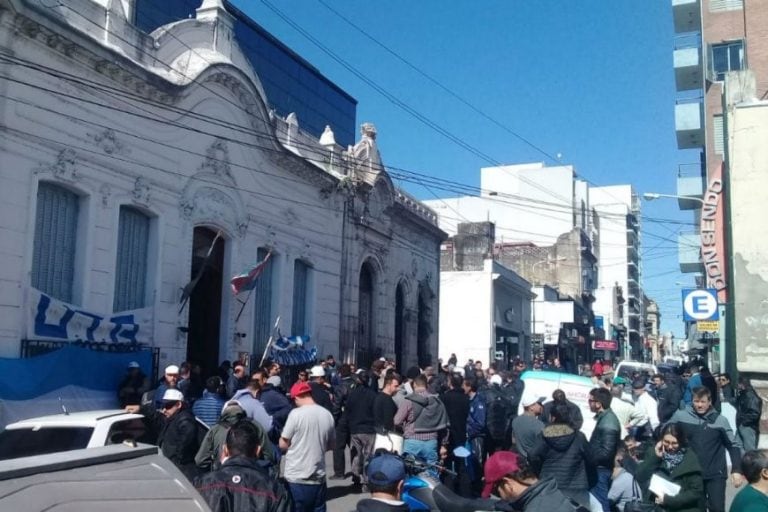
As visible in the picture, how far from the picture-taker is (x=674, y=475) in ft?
20.4

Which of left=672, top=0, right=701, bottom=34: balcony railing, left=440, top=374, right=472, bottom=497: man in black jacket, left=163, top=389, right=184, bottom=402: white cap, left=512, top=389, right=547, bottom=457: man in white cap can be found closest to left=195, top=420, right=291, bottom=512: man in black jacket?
left=163, top=389, right=184, bottom=402: white cap

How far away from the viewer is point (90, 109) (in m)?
13.8

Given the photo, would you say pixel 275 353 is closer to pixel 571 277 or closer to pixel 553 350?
pixel 553 350

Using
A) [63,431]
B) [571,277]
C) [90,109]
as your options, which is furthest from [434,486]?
[571,277]

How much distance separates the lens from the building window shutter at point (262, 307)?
62.8 feet

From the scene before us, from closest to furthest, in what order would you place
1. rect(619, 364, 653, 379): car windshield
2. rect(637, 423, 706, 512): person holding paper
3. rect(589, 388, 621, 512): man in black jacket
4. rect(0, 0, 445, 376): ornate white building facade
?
rect(637, 423, 706, 512): person holding paper, rect(589, 388, 621, 512): man in black jacket, rect(0, 0, 445, 376): ornate white building facade, rect(619, 364, 653, 379): car windshield

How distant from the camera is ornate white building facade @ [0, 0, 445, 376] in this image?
41.2 feet

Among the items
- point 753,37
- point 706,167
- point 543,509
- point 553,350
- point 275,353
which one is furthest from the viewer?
point 553,350

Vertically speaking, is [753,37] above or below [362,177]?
above

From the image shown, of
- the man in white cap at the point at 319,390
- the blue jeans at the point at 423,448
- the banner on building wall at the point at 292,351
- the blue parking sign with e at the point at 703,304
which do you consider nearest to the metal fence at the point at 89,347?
the man in white cap at the point at 319,390

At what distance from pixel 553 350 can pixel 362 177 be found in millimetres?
32233

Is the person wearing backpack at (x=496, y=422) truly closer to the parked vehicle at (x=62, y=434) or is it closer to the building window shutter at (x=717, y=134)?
the parked vehicle at (x=62, y=434)

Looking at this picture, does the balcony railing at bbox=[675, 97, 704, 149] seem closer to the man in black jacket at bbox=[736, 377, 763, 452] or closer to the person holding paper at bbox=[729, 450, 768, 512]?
the man in black jacket at bbox=[736, 377, 763, 452]

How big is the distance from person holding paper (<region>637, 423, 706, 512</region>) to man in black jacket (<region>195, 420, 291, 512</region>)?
3222mm
